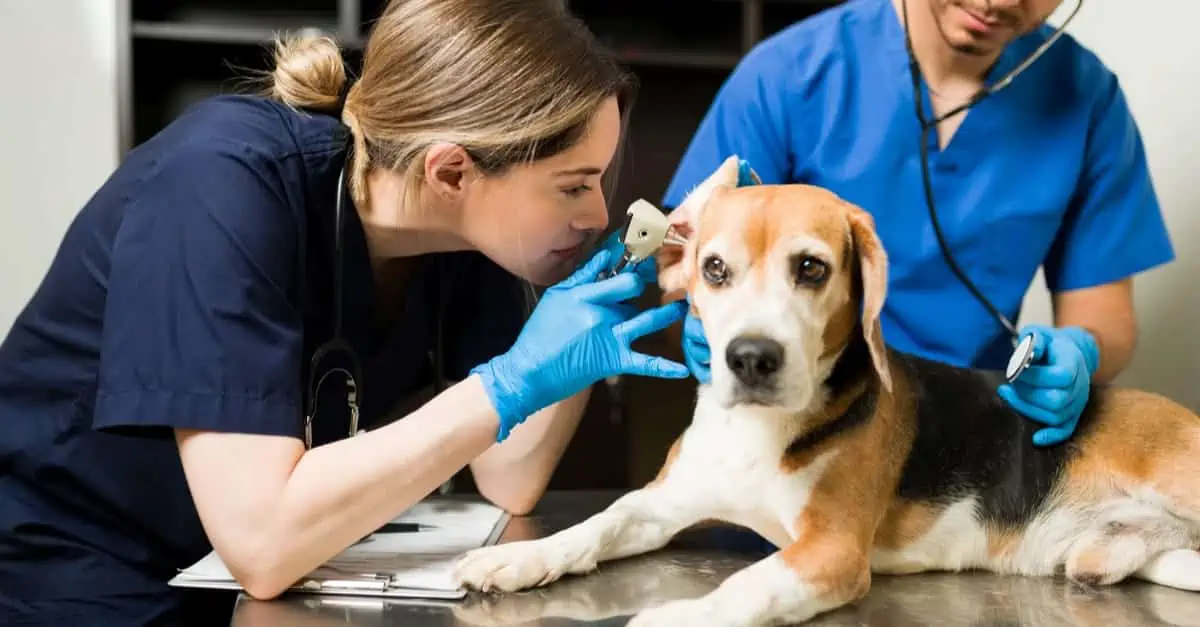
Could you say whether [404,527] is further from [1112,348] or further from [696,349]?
[1112,348]

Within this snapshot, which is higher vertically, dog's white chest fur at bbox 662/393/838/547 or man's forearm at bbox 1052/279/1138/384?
man's forearm at bbox 1052/279/1138/384

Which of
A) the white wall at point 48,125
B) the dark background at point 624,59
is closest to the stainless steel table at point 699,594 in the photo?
the dark background at point 624,59

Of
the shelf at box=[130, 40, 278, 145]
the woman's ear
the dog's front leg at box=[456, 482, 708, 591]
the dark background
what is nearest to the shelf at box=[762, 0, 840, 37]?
the dark background

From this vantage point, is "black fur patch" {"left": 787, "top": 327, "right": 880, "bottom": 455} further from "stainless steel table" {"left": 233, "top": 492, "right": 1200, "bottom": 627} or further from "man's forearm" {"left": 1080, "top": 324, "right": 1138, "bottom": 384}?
"man's forearm" {"left": 1080, "top": 324, "right": 1138, "bottom": 384}

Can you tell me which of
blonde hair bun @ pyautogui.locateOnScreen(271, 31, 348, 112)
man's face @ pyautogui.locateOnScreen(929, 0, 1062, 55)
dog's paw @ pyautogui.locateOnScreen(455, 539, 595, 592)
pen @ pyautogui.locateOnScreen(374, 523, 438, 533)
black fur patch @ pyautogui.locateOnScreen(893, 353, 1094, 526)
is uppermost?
man's face @ pyautogui.locateOnScreen(929, 0, 1062, 55)

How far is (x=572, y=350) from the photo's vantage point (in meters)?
1.17

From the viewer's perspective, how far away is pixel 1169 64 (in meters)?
1.89

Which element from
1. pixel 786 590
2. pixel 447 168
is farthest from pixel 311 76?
pixel 786 590

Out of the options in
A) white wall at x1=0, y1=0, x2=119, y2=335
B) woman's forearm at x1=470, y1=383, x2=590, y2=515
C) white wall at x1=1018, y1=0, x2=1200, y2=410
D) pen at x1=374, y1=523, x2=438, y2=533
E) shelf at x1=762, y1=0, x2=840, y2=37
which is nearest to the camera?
pen at x1=374, y1=523, x2=438, y2=533

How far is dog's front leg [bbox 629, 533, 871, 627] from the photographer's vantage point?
0.98 m

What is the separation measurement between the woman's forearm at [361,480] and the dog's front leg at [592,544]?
0.34 ft

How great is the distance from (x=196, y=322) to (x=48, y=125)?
1793mm

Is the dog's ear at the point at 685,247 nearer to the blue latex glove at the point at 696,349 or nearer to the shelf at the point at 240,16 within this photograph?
the blue latex glove at the point at 696,349

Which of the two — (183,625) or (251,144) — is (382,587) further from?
(251,144)
